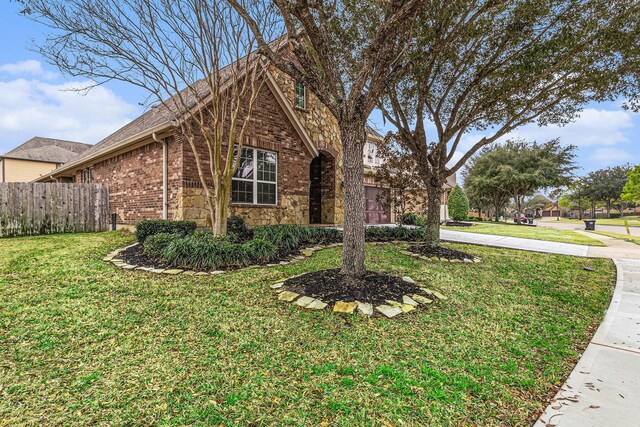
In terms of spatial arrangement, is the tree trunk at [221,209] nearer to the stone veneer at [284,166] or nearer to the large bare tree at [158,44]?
the large bare tree at [158,44]

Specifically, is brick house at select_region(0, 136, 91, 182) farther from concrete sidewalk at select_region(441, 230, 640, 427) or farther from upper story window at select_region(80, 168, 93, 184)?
concrete sidewalk at select_region(441, 230, 640, 427)

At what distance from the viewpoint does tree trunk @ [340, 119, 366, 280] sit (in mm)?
4172

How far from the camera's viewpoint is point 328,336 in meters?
2.95

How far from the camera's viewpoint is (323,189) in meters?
12.8

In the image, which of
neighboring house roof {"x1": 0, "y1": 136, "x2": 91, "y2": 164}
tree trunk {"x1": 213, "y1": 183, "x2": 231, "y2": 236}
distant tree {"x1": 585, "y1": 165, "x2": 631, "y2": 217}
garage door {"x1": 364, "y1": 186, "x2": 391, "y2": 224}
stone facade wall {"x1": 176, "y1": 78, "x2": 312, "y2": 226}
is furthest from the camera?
distant tree {"x1": 585, "y1": 165, "x2": 631, "y2": 217}

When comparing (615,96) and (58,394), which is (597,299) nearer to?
(615,96)

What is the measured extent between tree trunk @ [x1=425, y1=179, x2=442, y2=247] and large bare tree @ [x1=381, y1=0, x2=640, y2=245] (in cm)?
2

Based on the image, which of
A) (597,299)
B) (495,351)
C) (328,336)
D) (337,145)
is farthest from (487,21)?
(337,145)

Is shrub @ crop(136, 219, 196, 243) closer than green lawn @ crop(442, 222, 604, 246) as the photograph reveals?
Yes

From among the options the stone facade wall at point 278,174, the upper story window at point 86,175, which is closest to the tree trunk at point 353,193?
the stone facade wall at point 278,174

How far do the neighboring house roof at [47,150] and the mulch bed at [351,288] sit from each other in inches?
1225

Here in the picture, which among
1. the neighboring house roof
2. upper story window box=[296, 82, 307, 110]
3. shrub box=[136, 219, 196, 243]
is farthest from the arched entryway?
the neighboring house roof

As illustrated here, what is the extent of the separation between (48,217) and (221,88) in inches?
259

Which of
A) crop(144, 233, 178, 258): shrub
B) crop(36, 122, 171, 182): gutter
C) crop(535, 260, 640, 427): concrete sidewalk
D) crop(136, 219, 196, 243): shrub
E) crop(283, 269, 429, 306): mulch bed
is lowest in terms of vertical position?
crop(535, 260, 640, 427): concrete sidewalk
